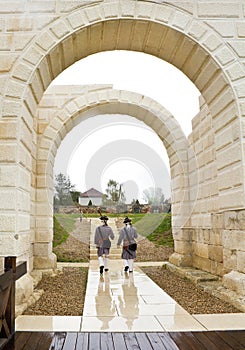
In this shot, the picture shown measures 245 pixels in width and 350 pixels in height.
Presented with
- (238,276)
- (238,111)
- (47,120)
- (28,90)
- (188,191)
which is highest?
(47,120)

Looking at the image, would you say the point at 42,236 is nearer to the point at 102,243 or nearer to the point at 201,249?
the point at 102,243

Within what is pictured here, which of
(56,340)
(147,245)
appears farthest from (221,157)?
(147,245)

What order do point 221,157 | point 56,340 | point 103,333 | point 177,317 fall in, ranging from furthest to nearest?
point 221,157
point 177,317
point 103,333
point 56,340

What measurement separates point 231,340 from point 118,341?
3.44 feet

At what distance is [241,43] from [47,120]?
4535 mm

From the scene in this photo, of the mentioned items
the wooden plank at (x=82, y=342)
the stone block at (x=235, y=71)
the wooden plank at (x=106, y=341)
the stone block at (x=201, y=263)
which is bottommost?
the wooden plank at (x=106, y=341)

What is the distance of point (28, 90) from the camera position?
420 centimetres

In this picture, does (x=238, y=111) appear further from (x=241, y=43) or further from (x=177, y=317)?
(x=177, y=317)

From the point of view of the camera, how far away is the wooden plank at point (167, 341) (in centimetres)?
285

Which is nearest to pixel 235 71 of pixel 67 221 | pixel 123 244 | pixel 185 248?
pixel 185 248

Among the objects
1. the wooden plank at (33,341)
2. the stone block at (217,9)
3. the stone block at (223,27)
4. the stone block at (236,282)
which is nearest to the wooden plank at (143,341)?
the wooden plank at (33,341)

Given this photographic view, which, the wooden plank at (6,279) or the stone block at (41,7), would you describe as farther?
the stone block at (41,7)

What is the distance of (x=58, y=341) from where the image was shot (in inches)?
119

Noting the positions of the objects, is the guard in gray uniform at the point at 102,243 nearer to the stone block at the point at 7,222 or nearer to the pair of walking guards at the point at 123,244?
the pair of walking guards at the point at 123,244
